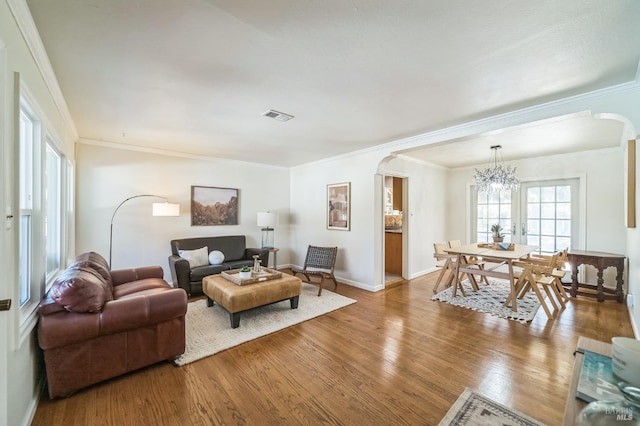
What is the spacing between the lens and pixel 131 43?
177 cm

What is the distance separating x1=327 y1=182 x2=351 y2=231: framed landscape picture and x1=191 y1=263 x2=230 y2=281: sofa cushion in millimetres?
2189

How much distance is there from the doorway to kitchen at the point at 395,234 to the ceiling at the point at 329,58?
8.45 feet

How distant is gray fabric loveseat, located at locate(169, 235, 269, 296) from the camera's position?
4.12 m

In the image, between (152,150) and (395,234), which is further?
(395,234)

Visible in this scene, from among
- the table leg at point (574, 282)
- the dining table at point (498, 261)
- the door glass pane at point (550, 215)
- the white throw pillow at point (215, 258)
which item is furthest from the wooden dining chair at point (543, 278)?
the white throw pillow at point (215, 258)

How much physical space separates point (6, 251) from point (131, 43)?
1452 mm

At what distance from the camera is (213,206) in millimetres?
5270

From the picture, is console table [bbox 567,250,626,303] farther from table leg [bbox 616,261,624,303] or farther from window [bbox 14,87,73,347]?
window [bbox 14,87,73,347]

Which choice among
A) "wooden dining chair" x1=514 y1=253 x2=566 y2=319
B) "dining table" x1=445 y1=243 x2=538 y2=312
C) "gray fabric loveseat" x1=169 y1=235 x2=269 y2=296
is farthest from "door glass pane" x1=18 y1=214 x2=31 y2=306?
"wooden dining chair" x1=514 y1=253 x2=566 y2=319

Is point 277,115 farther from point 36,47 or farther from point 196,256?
point 196,256

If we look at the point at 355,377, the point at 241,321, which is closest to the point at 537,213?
the point at 355,377

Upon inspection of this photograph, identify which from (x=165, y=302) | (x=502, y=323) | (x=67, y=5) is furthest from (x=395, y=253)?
(x=67, y=5)

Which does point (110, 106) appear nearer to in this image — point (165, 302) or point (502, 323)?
point (165, 302)

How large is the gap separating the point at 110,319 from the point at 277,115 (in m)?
2.48
